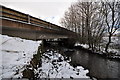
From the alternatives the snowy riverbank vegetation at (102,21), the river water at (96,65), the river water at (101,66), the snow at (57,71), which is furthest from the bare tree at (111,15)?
the snow at (57,71)

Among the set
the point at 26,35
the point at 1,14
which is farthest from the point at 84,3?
the point at 1,14

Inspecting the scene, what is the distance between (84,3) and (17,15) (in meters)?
14.2

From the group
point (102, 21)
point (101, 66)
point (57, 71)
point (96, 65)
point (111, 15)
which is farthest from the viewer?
point (102, 21)

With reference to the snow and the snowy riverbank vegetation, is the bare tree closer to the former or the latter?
the snowy riverbank vegetation

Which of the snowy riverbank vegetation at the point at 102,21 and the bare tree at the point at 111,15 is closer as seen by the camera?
the bare tree at the point at 111,15

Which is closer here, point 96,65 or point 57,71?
point 57,71

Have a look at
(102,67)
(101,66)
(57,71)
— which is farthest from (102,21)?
(57,71)

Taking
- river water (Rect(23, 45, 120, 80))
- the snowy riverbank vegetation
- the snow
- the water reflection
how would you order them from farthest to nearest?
the snowy riverbank vegetation, the water reflection, river water (Rect(23, 45, 120, 80)), the snow

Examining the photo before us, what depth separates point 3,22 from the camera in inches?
140

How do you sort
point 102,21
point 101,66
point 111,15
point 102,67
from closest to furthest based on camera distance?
point 102,67 → point 101,66 → point 111,15 → point 102,21

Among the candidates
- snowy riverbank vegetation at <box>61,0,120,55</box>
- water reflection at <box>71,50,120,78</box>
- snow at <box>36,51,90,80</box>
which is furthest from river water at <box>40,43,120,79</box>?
snowy riverbank vegetation at <box>61,0,120,55</box>

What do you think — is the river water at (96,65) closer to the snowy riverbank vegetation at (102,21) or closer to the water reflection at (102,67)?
the water reflection at (102,67)

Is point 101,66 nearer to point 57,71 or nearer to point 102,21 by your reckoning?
point 57,71

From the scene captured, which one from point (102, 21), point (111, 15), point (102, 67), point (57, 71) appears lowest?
point (102, 67)
